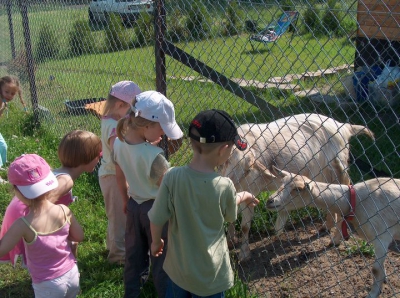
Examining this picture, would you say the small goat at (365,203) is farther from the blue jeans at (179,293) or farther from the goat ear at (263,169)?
the blue jeans at (179,293)

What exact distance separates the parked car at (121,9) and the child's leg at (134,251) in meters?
2.18

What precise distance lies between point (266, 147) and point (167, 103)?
4.84 ft

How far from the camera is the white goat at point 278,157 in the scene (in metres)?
4.13

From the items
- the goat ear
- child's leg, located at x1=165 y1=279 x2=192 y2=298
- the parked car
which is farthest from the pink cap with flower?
the parked car

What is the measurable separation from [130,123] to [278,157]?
Answer: 68.8 inches

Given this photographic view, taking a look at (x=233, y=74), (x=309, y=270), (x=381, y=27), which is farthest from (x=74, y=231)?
(x=233, y=74)

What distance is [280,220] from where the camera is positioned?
4414mm

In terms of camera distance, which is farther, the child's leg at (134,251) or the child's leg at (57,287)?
the child's leg at (134,251)

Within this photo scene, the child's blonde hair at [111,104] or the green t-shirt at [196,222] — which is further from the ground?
the green t-shirt at [196,222]

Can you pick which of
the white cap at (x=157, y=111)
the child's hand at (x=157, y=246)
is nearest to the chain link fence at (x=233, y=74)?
the white cap at (x=157, y=111)

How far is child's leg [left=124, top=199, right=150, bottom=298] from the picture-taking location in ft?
10.9

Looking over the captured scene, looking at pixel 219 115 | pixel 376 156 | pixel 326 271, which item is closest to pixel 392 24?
pixel 376 156

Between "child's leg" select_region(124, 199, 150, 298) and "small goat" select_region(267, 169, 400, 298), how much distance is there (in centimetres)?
103

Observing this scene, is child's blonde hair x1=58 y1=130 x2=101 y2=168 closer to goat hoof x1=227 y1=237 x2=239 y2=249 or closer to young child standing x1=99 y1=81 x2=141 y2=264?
young child standing x1=99 y1=81 x2=141 y2=264
